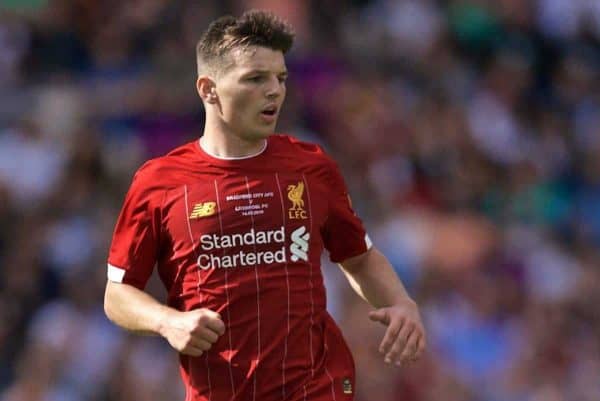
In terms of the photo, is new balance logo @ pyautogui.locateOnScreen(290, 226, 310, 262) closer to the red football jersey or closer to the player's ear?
the red football jersey

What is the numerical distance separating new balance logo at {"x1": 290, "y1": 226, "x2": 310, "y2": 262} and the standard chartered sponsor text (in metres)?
0.09

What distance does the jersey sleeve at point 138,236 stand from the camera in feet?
19.5

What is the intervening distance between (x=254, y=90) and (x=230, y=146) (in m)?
0.27

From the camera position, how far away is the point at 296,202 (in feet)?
19.7

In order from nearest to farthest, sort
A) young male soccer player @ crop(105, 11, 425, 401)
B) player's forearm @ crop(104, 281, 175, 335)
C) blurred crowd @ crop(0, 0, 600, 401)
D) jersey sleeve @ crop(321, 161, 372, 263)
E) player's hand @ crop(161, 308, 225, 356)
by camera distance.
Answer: player's hand @ crop(161, 308, 225, 356)
player's forearm @ crop(104, 281, 175, 335)
young male soccer player @ crop(105, 11, 425, 401)
jersey sleeve @ crop(321, 161, 372, 263)
blurred crowd @ crop(0, 0, 600, 401)

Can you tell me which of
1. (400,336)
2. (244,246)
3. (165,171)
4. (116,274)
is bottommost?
(400,336)

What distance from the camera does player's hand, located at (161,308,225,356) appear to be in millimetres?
5414

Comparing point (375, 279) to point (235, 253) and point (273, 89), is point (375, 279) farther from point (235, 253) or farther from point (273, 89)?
point (273, 89)

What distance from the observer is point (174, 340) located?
5523mm

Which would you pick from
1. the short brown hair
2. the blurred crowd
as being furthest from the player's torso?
the blurred crowd

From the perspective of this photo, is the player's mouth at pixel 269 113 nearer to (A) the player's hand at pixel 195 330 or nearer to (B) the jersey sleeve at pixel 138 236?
(B) the jersey sleeve at pixel 138 236

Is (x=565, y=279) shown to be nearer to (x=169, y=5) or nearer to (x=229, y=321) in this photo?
(x=169, y=5)

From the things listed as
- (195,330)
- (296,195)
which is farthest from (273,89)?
(195,330)

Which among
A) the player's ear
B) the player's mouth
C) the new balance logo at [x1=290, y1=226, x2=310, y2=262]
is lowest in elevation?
the new balance logo at [x1=290, y1=226, x2=310, y2=262]
